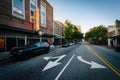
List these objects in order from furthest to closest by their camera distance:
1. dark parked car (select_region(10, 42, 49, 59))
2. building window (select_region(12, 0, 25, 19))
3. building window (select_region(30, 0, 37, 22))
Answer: building window (select_region(30, 0, 37, 22)) < building window (select_region(12, 0, 25, 19)) < dark parked car (select_region(10, 42, 49, 59))

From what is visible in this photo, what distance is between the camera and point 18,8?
76.1 ft

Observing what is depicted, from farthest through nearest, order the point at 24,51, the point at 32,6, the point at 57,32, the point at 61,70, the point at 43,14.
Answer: the point at 57,32
the point at 43,14
the point at 32,6
the point at 24,51
the point at 61,70

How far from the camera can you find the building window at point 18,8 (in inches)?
861

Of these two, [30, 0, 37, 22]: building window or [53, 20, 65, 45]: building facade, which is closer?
[30, 0, 37, 22]: building window

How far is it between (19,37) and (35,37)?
743 cm

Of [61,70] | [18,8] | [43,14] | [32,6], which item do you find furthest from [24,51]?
[43,14]

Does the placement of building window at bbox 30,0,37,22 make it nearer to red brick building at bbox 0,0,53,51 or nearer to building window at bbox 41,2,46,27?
red brick building at bbox 0,0,53,51

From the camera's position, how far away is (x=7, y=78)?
7230 mm


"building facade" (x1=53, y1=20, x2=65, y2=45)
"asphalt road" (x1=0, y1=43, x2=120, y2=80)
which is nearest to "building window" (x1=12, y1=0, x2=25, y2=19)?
"asphalt road" (x1=0, y1=43, x2=120, y2=80)

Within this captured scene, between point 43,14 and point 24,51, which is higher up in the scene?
point 43,14

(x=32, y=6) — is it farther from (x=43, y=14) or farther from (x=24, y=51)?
(x=24, y=51)

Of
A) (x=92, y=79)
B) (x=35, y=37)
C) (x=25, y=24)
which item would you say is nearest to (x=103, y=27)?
(x=35, y=37)

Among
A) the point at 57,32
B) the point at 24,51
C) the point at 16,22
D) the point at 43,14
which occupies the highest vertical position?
the point at 43,14

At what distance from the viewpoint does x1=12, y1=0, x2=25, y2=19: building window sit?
21.9 metres
